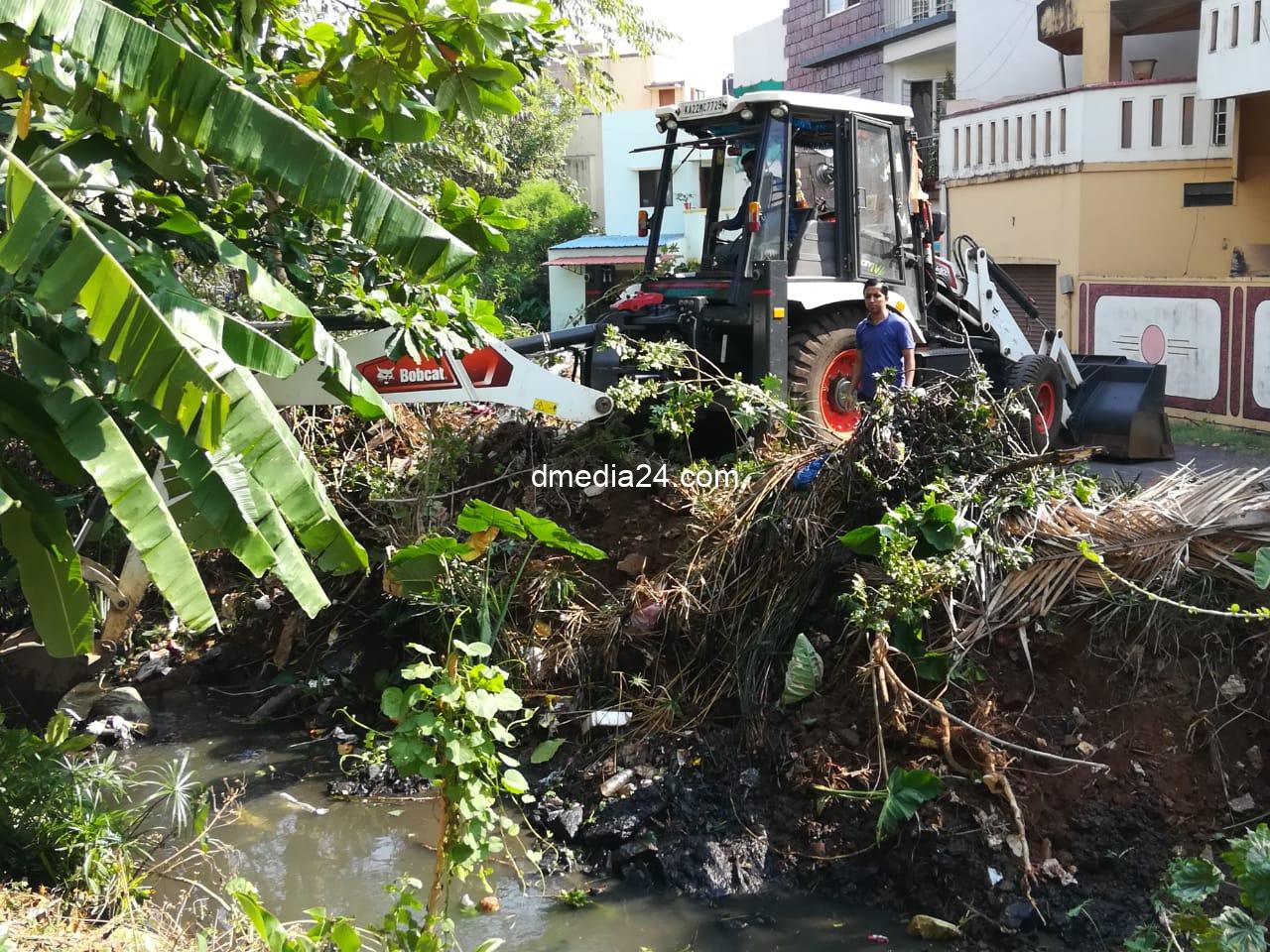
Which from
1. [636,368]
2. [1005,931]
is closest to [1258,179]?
[636,368]

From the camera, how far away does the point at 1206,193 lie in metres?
15.5

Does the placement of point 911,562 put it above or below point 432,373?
below

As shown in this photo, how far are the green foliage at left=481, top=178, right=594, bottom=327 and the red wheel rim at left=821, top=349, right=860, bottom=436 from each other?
65.0 ft

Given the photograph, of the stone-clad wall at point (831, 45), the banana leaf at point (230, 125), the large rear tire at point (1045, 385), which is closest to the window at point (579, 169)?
the stone-clad wall at point (831, 45)

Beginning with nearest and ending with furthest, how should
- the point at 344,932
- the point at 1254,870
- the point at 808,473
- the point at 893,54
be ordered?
the point at 1254,870 < the point at 344,932 < the point at 808,473 < the point at 893,54

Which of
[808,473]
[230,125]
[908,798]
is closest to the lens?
[230,125]

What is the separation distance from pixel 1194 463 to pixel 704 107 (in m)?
4.81

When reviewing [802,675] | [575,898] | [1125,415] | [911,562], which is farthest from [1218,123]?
[575,898]

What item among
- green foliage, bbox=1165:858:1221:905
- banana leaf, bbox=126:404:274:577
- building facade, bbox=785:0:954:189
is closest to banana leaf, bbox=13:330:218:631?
banana leaf, bbox=126:404:274:577

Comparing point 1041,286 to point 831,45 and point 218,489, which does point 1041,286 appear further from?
point 218,489

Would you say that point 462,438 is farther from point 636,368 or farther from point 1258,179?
point 1258,179

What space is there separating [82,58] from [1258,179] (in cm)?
1480

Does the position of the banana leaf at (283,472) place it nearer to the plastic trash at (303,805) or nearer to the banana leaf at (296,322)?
the banana leaf at (296,322)

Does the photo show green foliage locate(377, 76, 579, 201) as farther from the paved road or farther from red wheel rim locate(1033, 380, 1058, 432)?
the paved road
